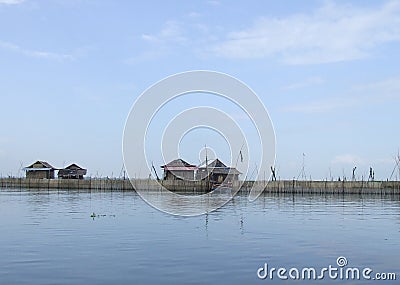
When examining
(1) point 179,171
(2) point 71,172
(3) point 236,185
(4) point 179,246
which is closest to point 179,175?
(1) point 179,171

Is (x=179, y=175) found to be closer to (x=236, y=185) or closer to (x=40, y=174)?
(x=236, y=185)

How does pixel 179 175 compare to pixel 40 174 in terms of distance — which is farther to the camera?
pixel 40 174

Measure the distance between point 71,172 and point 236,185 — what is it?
2209 centimetres

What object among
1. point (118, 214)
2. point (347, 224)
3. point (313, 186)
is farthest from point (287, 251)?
point (313, 186)

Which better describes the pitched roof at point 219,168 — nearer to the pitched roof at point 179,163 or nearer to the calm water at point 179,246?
the pitched roof at point 179,163

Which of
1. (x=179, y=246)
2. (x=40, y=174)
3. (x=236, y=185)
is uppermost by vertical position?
(x=40, y=174)

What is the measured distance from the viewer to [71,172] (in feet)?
213

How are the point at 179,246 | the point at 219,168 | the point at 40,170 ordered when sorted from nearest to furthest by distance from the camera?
the point at 179,246 → the point at 219,168 → the point at 40,170

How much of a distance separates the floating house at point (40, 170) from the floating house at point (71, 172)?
1.10 m

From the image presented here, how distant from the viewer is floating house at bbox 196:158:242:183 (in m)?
55.2

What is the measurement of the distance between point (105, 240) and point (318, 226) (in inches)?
377

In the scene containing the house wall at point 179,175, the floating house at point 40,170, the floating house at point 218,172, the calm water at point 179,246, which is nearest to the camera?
the calm water at point 179,246

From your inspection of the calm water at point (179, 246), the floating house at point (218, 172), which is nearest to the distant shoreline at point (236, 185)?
the floating house at point (218, 172)

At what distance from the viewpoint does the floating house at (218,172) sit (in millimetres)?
55188
